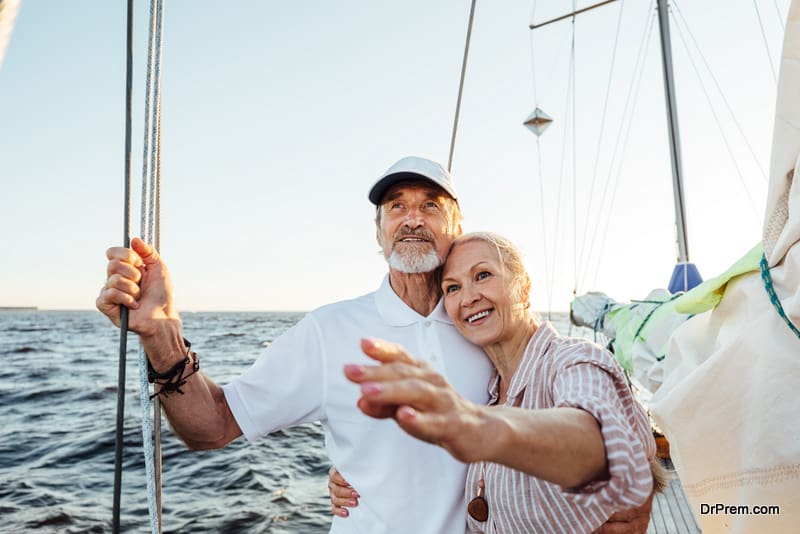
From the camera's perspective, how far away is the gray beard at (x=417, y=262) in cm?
229

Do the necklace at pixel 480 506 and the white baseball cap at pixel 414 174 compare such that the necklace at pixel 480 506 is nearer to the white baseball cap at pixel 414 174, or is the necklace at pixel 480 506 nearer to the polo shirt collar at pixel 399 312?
the polo shirt collar at pixel 399 312

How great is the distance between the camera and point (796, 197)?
1.35m

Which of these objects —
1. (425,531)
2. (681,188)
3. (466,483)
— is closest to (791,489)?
(466,483)

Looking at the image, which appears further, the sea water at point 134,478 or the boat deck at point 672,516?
the sea water at point 134,478

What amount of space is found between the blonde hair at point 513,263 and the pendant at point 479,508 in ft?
2.15

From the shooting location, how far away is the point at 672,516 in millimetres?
4168

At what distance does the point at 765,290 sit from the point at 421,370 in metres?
1.10

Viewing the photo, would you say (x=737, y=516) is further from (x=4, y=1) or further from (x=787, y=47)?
(x=4, y=1)

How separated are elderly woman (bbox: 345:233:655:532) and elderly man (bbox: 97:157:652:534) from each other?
0.55 feet

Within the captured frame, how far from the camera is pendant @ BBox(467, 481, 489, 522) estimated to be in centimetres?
176

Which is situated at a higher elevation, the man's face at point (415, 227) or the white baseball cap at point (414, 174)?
the white baseball cap at point (414, 174)

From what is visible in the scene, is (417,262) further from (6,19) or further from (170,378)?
(6,19)

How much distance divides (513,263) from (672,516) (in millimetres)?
3233

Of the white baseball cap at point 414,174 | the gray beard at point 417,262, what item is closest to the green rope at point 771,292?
the gray beard at point 417,262
